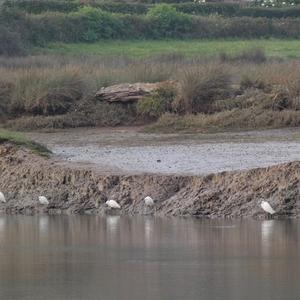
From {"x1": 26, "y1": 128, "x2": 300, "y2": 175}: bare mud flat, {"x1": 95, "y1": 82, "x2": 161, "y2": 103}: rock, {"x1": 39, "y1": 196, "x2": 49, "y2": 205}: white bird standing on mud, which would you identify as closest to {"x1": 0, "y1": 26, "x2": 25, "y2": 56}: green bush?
{"x1": 95, "y1": 82, "x2": 161, "y2": 103}: rock

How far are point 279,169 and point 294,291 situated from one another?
22.7 feet

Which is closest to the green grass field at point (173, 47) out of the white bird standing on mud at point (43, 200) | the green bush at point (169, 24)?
the green bush at point (169, 24)

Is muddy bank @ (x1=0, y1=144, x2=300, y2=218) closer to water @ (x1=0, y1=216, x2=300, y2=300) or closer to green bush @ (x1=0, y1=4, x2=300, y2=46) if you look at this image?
water @ (x1=0, y1=216, x2=300, y2=300)

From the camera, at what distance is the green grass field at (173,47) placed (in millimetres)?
51594

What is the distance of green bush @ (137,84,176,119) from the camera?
108 ft

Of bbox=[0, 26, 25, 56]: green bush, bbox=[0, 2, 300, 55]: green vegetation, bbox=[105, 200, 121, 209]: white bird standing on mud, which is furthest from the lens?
bbox=[0, 2, 300, 55]: green vegetation

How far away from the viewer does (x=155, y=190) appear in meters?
21.9

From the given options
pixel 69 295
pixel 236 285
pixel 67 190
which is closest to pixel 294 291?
pixel 236 285

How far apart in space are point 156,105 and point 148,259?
16.4 metres

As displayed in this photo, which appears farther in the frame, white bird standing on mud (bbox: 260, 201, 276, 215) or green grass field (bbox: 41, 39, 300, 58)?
green grass field (bbox: 41, 39, 300, 58)

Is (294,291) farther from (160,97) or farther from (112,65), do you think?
(112,65)

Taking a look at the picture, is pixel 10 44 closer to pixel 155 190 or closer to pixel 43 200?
pixel 43 200

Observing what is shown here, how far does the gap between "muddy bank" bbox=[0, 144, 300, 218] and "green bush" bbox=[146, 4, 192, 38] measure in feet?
117

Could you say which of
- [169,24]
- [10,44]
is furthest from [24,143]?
[169,24]
